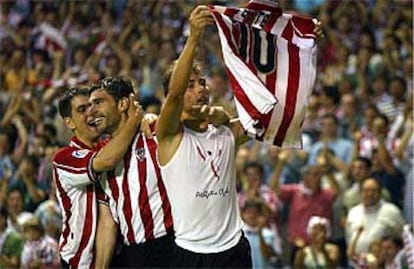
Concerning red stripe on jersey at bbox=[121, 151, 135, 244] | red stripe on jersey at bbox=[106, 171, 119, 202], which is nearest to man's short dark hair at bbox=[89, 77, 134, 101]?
red stripe on jersey at bbox=[121, 151, 135, 244]

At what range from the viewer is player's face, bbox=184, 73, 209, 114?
8438mm

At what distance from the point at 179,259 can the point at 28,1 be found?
1268 centimetres

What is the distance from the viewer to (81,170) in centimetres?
865

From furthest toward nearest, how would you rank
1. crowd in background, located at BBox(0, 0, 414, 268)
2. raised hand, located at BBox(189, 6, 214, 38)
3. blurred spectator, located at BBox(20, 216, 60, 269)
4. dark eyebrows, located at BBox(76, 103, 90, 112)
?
crowd in background, located at BBox(0, 0, 414, 268)
blurred spectator, located at BBox(20, 216, 60, 269)
dark eyebrows, located at BBox(76, 103, 90, 112)
raised hand, located at BBox(189, 6, 214, 38)

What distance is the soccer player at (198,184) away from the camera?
334 inches

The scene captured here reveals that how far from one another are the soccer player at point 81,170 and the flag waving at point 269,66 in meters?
0.65

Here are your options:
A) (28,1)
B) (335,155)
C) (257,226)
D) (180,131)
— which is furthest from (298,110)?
(28,1)

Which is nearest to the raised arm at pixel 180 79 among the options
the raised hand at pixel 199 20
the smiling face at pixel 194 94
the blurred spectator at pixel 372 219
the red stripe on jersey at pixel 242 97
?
the raised hand at pixel 199 20

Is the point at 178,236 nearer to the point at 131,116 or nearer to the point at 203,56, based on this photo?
the point at 131,116

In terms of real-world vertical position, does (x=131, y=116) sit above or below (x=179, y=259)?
above

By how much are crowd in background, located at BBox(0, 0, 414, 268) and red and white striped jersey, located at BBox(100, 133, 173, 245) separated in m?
2.35

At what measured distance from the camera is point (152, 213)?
8.62 metres

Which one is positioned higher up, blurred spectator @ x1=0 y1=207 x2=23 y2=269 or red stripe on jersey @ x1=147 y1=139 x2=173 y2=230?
red stripe on jersey @ x1=147 y1=139 x2=173 y2=230

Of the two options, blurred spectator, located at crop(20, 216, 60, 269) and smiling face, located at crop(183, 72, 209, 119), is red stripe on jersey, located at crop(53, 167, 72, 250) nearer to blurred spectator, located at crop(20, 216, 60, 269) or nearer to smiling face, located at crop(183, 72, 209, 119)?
smiling face, located at crop(183, 72, 209, 119)
